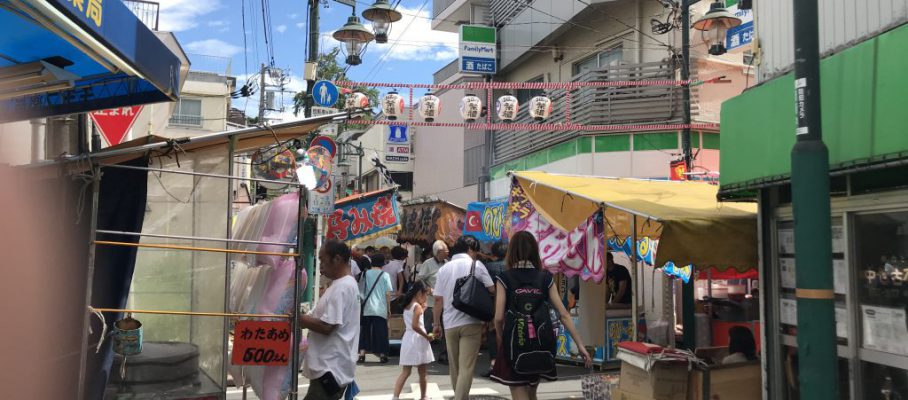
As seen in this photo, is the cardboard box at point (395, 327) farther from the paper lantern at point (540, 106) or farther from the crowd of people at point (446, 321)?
the paper lantern at point (540, 106)

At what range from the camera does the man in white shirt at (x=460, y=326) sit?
681 centimetres

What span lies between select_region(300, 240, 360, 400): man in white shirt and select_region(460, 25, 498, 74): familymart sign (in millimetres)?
16435

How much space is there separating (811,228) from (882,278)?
50.1 inches

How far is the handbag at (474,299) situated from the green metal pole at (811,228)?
3392mm

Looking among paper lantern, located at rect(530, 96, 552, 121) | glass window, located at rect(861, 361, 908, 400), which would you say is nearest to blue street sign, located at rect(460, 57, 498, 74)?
paper lantern, located at rect(530, 96, 552, 121)

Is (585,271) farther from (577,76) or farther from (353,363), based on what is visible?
(577,76)

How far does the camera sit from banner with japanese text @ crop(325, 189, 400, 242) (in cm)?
1432

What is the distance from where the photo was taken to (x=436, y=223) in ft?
59.8

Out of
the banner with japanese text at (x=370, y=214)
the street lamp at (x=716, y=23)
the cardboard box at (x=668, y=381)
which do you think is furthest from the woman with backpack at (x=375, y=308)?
the street lamp at (x=716, y=23)

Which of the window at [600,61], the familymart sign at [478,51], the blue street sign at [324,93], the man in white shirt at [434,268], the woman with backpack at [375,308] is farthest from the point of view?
the familymart sign at [478,51]

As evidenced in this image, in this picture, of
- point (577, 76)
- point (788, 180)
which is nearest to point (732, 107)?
point (788, 180)

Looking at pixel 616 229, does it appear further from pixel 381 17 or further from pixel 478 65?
pixel 478 65

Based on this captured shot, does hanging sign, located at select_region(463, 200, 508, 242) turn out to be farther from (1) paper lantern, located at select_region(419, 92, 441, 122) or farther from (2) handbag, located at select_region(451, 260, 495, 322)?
(2) handbag, located at select_region(451, 260, 495, 322)

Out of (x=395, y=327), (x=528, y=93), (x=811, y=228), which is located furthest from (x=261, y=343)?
(x=528, y=93)
